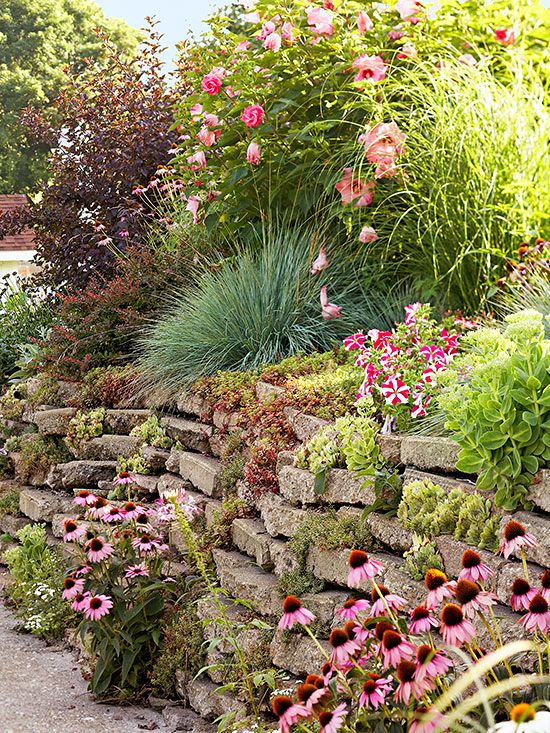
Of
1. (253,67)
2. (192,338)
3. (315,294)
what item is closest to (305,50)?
(253,67)

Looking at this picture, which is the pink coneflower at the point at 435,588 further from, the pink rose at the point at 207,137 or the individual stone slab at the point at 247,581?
the pink rose at the point at 207,137

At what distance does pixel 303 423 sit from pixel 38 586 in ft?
6.74

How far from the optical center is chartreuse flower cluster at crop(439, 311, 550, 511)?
9.10 feet

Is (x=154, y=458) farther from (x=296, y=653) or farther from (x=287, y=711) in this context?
(x=287, y=711)

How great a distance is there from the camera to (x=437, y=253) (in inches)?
198

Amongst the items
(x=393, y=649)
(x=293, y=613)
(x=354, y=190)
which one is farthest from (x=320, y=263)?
(x=393, y=649)

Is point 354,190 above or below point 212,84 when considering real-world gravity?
below

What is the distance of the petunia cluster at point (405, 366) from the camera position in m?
3.55

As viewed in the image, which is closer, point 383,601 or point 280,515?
point 383,601

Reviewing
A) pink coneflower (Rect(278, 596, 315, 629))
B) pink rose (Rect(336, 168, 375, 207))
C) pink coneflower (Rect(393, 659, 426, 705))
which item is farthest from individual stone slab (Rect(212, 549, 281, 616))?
pink rose (Rect(336, 168, 375, 207))

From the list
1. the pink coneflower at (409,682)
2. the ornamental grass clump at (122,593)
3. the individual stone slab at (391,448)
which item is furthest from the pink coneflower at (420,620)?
the ornamental grass clump at (122,593)

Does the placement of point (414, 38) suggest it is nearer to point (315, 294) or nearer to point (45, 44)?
point (315, 294)

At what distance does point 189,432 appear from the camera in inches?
197

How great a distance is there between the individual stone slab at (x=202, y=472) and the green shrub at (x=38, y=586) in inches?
36.3
